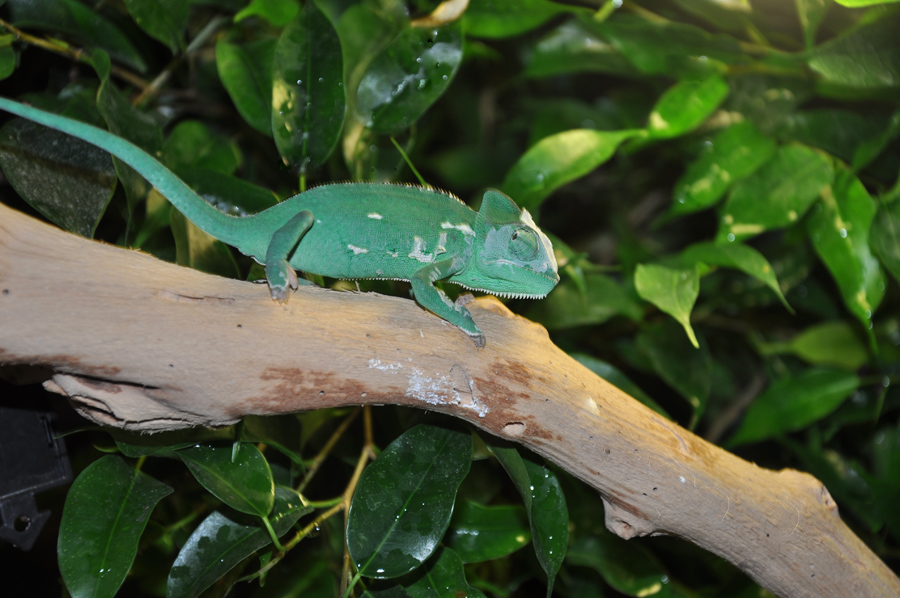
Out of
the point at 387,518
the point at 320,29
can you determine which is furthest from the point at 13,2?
the point at 387,518

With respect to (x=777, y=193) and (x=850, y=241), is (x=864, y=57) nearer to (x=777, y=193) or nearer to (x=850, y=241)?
(x=777, y=193)

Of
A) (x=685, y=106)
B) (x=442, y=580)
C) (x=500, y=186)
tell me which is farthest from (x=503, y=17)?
(x=442, y=580)

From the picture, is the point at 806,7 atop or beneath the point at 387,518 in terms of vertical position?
atop

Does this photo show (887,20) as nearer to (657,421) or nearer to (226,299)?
(657,421)

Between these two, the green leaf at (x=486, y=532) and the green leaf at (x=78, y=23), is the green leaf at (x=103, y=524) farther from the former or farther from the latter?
the green leaf at (x=78, y=23)

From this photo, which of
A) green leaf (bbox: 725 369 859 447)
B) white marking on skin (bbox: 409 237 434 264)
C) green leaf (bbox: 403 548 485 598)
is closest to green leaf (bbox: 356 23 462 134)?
white marking on skin (bbox: 409 237 434 264)

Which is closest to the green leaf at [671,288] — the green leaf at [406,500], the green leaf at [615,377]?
the green leaf at [615,377]
